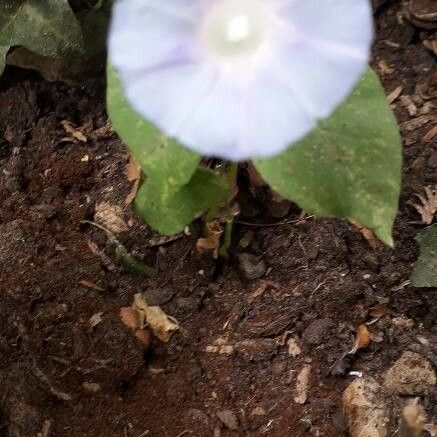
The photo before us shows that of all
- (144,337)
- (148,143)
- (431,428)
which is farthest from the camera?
(144,337)

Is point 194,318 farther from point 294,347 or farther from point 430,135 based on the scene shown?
point 430,135

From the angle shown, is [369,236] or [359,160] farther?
[369,236]

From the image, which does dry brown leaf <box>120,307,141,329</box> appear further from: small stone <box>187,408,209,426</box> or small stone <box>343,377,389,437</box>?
small stone <box>343,377,389,437</box>

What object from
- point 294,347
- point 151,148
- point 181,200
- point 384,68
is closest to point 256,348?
point 294,347

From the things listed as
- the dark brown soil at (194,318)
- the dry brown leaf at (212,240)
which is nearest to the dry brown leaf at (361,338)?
the dark brown soil at (194,318)

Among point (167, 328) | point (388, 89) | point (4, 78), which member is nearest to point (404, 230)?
point (388, 89)

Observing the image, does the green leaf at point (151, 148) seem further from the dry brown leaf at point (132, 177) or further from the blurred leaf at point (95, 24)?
the blurred leaf at point (95, 24)

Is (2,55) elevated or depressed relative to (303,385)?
elevated
